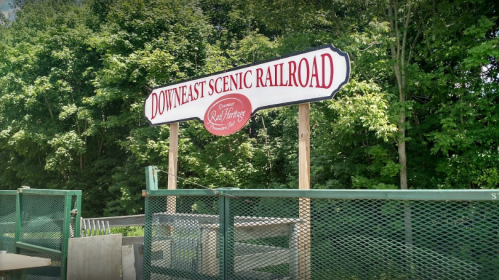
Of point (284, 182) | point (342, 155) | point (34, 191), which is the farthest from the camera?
point (284, 182)

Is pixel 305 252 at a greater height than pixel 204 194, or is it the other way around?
pixel 204 194

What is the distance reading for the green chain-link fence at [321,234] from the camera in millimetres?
2154

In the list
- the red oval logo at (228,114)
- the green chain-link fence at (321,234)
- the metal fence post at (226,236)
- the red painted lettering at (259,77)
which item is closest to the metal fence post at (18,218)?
the green chain-link fence at (321,234)

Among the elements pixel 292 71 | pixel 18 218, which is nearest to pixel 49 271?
pixel 18 218

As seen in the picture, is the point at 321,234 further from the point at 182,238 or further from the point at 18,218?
the point at 18,218

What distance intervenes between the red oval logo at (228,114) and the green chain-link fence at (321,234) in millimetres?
2383

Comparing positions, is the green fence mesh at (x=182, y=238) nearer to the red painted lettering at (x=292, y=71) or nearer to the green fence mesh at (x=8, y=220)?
the green fence mesh at (x=8, y=220)

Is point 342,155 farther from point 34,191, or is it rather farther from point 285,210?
point 285,210

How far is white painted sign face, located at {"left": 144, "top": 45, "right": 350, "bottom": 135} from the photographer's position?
514 centimetres

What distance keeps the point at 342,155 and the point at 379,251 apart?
10.9 meters

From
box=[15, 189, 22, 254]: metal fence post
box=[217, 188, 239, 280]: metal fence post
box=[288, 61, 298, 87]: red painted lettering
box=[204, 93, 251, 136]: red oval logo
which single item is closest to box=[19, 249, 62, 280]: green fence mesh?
box=[15, 189, 22, 254]: metal fence post

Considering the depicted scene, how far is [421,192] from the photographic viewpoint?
226 cm

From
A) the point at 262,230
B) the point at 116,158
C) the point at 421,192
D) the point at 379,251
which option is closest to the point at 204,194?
the point at 262,230

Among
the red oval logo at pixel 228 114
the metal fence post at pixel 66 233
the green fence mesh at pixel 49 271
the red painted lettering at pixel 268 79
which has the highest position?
the red painted lettering at pixel 268 79
